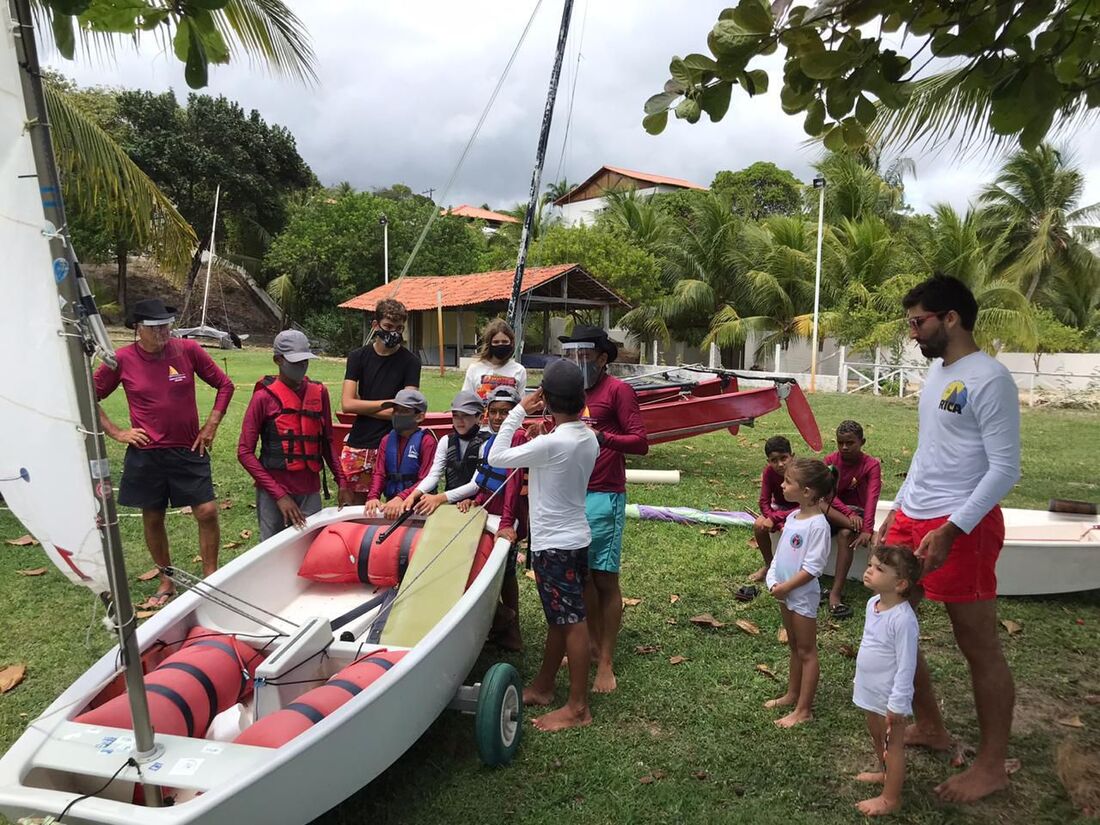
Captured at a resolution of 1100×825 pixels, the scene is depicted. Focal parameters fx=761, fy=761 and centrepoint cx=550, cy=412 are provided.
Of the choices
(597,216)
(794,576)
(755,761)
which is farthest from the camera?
(597,216)

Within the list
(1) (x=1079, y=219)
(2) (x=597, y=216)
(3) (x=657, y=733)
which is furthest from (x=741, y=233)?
(3) (x=657, y=733)

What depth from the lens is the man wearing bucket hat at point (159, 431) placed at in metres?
4.56

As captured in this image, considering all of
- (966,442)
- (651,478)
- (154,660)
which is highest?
(966,442)

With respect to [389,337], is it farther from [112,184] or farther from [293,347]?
[112,184]

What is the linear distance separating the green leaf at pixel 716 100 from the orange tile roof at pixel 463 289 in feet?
58.0

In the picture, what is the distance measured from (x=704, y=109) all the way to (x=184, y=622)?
3.01m

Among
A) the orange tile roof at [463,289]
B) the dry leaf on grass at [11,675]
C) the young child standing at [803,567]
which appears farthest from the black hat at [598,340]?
the orange tile roof at [463,289]

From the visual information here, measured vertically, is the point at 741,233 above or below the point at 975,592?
above

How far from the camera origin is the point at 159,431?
15.1 feet

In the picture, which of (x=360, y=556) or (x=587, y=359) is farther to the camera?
(x=360, y=556)

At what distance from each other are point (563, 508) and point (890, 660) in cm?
141

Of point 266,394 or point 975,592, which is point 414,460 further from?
point 975,592

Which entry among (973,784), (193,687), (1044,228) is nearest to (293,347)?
(193,687)

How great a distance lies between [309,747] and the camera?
2.30m
